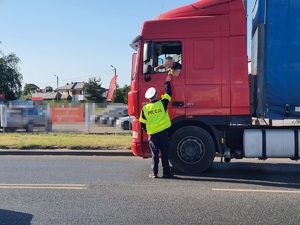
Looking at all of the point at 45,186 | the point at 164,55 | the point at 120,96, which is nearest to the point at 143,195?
the point at 45,186

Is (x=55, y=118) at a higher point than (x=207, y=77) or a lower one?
lower

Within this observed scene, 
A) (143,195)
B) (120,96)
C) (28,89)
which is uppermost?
(28,89)

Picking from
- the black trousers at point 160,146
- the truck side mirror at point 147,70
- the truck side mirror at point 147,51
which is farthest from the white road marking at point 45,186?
the truck side mirror at point 147,51

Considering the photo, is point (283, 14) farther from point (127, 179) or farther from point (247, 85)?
point (127, 179)

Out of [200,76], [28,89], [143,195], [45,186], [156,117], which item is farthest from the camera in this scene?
[28,89]

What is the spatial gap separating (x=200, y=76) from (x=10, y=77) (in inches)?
2094

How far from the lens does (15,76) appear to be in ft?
186

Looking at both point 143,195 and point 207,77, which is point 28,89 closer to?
point 207,77

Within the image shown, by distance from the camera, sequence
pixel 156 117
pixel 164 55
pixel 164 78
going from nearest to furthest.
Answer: pixel 156 117 < pixel 164 78 < pixel 164 55

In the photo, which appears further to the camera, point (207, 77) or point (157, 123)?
point (207, 77)

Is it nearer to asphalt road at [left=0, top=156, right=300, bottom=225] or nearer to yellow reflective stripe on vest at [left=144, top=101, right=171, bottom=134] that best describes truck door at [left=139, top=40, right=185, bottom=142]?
yellow reflective stripe on vest at [left=144, top=101, right=171, bottom=134]

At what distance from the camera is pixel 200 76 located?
7617 mm

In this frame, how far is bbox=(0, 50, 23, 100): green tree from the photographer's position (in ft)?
181

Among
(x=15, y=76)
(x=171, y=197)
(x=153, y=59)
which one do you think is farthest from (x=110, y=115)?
(x=15, y=76)
